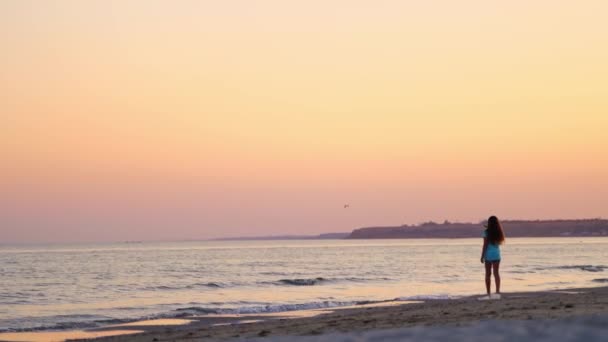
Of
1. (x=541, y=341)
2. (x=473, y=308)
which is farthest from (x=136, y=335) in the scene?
(x=541, y=341)

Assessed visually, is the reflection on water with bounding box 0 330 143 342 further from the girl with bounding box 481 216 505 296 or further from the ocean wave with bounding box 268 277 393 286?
the ocean wave with bounding box 268 277 393 286

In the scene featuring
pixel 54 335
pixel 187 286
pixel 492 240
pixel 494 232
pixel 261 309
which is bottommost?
pixel 54 335

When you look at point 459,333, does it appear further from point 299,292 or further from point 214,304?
point 299,292

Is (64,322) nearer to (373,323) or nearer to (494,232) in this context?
(373,323)

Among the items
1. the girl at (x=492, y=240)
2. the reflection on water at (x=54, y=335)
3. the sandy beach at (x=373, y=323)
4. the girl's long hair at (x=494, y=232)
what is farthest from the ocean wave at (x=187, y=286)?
the girl's long hair at (x=494, y=232)

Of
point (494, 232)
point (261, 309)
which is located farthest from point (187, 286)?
point (494, 232)

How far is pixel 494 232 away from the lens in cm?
1988

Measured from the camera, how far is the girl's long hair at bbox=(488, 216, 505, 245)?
19.8 m

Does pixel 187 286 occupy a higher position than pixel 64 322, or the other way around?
pixel 187 286

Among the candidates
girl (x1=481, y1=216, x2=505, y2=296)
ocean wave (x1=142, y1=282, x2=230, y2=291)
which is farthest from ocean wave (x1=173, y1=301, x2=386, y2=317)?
ocean wave (x1=142, y1=282, x2=230, y2=291)

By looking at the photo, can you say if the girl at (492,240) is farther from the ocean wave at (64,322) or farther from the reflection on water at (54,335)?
the ocean wave at (64,322)

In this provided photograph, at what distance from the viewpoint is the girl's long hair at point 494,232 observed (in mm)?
19828

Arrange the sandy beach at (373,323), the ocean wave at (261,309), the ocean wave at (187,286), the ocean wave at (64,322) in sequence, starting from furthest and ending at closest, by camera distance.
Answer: the ocean wave at (187,286), the ocean wave at (261,309), the ocean wave at (64,322), the sandy beach at (373,323)

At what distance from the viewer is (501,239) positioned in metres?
20.0
